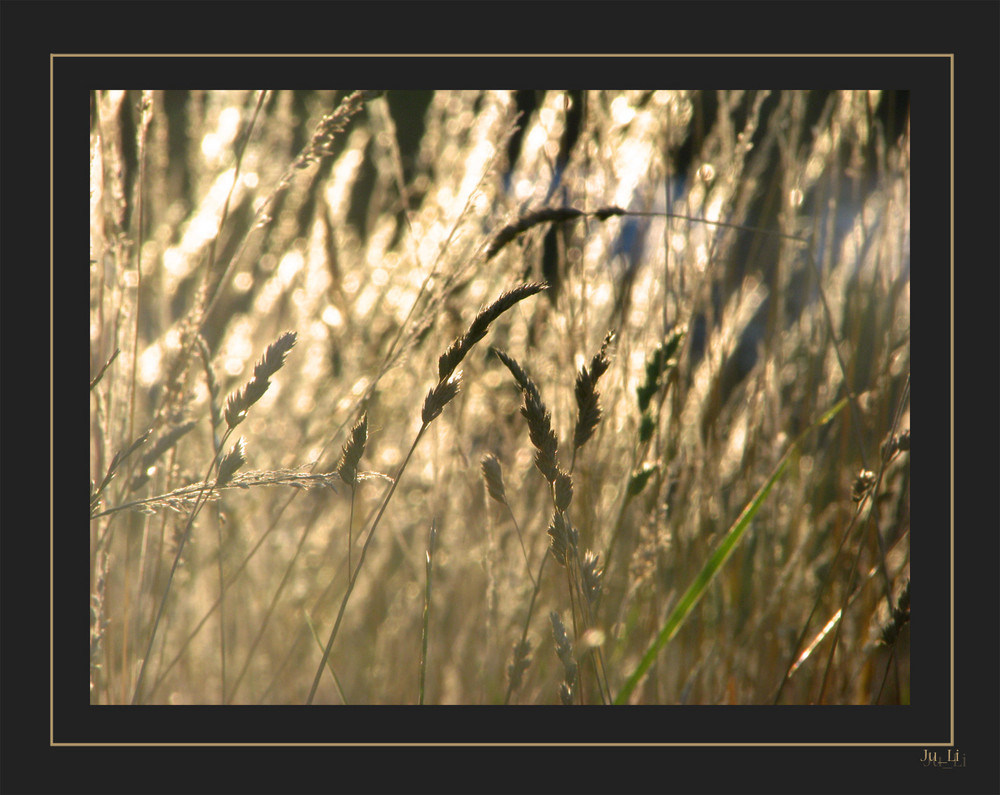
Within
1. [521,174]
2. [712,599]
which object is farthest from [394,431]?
[712,599]

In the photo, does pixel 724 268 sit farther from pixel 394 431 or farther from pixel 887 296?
pixel 394 431

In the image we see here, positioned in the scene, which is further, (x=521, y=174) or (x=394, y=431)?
(x=394, y=431)

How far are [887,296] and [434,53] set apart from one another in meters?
0.69

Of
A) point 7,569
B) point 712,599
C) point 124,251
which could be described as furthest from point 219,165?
point 712,599

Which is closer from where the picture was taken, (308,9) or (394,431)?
(308,9)

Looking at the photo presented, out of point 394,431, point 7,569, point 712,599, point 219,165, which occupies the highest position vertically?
point 219,165

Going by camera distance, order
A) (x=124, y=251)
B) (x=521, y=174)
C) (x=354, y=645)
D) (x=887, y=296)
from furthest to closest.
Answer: (x=354, y=645)
(x=521, y=174)
(x=887, y=296)
(x=124, y=251)

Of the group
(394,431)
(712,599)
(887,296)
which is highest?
(887,296)

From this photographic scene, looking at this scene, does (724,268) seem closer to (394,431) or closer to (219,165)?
(394,431)
